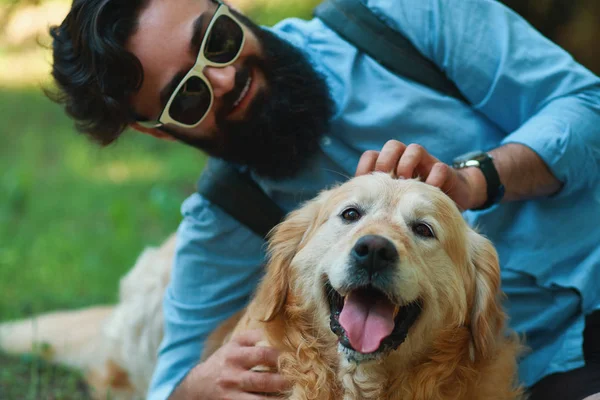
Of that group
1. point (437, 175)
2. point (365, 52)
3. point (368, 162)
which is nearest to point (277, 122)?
point (365, 52)

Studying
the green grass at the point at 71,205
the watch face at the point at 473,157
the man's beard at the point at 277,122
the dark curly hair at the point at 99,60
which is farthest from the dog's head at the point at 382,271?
→ the green grass at the point at 71,205

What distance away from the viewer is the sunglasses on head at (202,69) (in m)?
2.90

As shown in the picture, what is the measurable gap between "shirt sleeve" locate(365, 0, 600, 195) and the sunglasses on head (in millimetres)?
645

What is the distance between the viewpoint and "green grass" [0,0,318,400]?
4.82 m

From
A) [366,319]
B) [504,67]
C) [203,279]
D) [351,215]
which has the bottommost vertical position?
[203,279]

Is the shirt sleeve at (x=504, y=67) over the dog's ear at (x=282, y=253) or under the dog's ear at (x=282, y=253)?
over

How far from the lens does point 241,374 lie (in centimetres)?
270

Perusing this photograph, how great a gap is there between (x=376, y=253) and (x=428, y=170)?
56cm

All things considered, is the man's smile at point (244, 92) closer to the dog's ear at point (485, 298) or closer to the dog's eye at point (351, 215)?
the dog's eye at point (351, 215)

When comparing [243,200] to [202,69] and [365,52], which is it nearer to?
[202,69]

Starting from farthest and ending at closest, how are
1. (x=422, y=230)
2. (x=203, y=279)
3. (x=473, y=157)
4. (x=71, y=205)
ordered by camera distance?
(x=71, y=205), (x=203, y=279), (x=473, y=157), (x=422, y=230)

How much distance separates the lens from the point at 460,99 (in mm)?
3156

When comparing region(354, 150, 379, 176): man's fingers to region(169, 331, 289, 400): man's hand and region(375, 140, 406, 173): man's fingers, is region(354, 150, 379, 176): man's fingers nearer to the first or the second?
region(375, 140, 406, 173): man's fingers

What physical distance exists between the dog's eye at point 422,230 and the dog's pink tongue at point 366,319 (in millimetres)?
279
